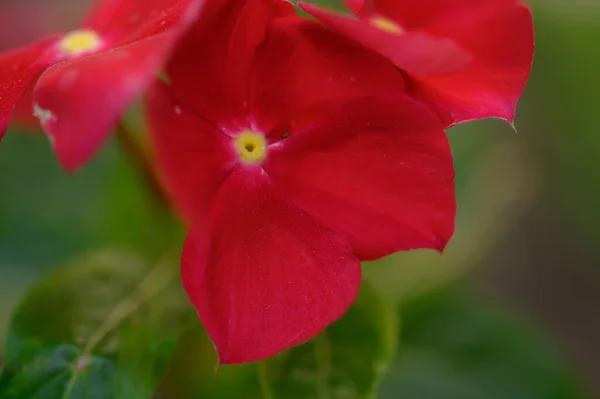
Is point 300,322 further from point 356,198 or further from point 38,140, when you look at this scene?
point 38,140

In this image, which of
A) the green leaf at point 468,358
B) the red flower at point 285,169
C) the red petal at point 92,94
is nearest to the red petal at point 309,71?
the red flower at point 285,169

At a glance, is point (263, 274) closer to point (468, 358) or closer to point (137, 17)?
point (137, 17)

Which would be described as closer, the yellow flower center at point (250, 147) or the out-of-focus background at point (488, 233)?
the yellow flower center at point (250, 147)

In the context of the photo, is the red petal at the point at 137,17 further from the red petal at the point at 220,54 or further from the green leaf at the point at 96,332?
the green leaf at the point at 96,332

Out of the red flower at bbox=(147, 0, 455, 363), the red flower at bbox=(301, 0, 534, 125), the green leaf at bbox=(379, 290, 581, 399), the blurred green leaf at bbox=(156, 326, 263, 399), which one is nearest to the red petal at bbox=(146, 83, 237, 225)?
the red flower at bbox=(147, 0, 455, 363)

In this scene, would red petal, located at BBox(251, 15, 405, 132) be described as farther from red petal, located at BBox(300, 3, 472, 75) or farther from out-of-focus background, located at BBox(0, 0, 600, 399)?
out-of-focus background, located at BBox(0, 0, 600, 399)

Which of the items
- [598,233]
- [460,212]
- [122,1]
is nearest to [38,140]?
[122,1]
